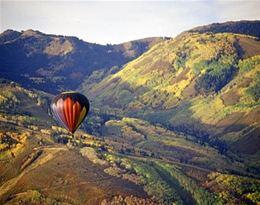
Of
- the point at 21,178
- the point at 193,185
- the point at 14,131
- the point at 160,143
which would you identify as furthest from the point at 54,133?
the point at 193,185

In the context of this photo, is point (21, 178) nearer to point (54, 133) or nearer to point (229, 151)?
point (54, 133)

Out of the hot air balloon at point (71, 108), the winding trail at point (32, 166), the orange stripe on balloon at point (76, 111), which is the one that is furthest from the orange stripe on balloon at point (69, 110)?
the winding trail at point (32, 166)

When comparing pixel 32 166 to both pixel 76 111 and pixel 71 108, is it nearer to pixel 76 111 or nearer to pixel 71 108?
pixel 76 111

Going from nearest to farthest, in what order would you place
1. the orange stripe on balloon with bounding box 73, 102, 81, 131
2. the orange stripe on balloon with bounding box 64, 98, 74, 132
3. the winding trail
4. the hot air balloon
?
the orange stripe on balloon with bounding box 64, 98, 74, 132
the hot air balloon
the orange stripe on balloon with bounding box 73, 102, 81, 131
the winding trail

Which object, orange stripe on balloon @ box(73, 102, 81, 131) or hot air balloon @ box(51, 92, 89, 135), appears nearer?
hot air balloon @ box(51, 92, 89, 135)

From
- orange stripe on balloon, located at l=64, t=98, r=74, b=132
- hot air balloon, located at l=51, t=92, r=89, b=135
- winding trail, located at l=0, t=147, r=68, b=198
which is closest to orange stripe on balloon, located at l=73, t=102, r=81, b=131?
hot air balloon, located at l=51, t=92, r=89, b=135

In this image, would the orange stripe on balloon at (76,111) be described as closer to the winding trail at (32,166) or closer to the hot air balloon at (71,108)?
the hot air balloon at (71,108)

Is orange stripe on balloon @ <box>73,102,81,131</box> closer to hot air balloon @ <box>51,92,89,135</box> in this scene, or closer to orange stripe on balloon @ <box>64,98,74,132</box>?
hot air balloon @ <box>51,92,89,135</box>

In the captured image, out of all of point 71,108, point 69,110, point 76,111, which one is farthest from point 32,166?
point 71,108
